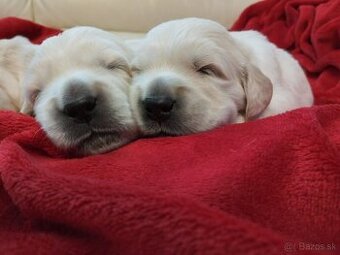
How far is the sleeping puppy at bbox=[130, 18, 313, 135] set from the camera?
108cm

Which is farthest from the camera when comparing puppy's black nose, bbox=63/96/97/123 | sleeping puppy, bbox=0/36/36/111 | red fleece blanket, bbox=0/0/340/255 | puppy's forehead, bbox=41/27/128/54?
sleeping puppy, bbox=0/36/36/111

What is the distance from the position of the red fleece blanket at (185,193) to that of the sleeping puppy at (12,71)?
1.04ft

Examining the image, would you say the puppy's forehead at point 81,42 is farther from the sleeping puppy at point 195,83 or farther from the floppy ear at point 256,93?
the floppy ear at point 256,93

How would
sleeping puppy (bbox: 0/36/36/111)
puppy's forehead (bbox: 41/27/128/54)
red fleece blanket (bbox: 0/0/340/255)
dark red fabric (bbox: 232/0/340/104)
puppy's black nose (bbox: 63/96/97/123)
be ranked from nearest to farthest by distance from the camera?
red fleece blanket (bbox: 0/0/340/255) → puppy's black nose (bbox: 63/96/97/123) → puppy's forehead (bbox: 41/27/128/54) → sleeping puppy (bbox: 0/36/36/111) → dark red fabric (bbox: 232/0/340/104)

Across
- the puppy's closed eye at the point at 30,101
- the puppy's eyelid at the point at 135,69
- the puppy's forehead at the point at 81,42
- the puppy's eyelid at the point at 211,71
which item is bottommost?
the puppy's closed eye at the point at 30,101

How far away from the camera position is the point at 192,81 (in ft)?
3.82

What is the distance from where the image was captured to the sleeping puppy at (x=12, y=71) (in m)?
1.33

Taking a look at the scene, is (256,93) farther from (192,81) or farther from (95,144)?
(95,144)

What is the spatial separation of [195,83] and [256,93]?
0.56 ft

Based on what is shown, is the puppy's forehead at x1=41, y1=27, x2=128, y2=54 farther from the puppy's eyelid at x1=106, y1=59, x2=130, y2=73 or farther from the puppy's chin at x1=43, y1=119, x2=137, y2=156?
the puppy's chin at x1=43, y1=119, x2=137, y2=156

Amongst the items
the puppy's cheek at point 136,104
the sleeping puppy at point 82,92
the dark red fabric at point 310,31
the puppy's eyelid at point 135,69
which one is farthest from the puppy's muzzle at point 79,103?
the dark red fabric at point 310,31

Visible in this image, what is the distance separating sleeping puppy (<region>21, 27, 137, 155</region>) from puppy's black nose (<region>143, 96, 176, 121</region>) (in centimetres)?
5

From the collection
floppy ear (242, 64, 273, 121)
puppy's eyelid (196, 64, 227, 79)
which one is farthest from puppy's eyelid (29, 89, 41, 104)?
floppy ear (242, 64, 273, 121)

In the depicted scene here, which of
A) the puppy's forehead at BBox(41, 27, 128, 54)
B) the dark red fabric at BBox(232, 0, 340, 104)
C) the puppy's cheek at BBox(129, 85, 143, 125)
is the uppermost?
the puppy's forehead at BBox(41, 27, 128, 54)
